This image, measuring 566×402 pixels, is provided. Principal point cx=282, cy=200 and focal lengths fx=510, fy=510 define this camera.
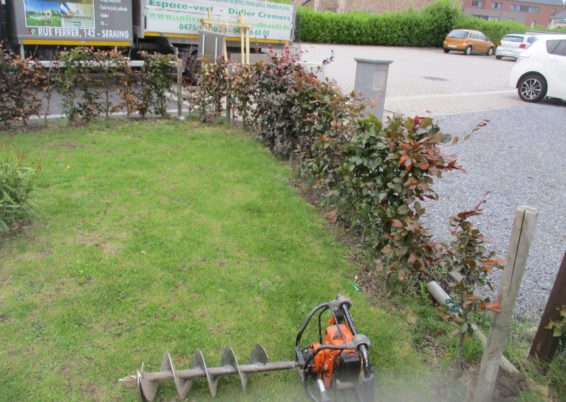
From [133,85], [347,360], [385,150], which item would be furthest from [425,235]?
[133,85]

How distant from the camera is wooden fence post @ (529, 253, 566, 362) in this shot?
9.53 ft

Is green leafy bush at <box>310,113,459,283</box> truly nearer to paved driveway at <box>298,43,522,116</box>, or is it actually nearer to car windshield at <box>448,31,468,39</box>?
paved driveway at <box>298,43,522,116</box>

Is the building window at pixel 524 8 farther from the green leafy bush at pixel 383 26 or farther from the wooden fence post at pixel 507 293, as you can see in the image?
the wooden fence post at pixel 507 293

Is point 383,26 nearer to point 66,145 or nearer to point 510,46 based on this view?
point 510,46

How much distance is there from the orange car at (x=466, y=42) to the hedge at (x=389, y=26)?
352cm

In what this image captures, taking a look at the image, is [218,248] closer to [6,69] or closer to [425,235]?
[425,235]

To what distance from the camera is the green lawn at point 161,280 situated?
297 cm

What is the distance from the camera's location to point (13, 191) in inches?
169

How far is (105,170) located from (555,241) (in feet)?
16.2

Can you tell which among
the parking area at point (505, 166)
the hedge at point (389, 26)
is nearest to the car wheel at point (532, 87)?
the parking area at point (505, 166)

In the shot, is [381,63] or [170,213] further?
[381,63]

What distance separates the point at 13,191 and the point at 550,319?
162 inches

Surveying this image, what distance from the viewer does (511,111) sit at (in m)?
11.6

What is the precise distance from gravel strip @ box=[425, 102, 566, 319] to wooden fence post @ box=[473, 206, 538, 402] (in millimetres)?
1173
